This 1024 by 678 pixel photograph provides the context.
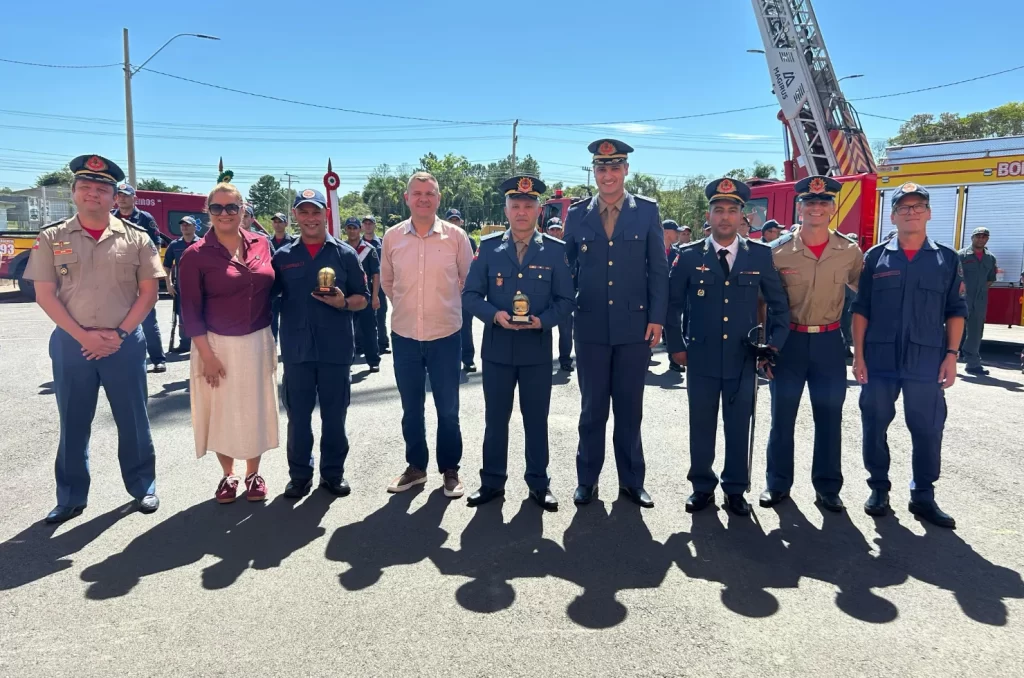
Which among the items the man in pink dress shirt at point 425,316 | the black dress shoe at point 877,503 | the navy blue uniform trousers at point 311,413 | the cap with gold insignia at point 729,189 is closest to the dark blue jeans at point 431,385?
the man in pink dress shirt at point 425,316

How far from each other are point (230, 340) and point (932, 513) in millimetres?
4268

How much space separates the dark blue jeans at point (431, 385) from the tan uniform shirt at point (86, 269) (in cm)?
163

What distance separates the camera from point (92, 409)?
4.10 metres

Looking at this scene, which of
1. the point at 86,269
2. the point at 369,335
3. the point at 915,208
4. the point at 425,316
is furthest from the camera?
the point at 369,335

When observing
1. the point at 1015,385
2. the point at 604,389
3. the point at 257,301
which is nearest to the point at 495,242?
the point at 604,389

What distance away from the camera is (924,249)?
4043 mm

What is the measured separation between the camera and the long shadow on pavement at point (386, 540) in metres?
3.35

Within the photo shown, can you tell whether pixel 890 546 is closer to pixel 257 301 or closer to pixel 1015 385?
pixel 257 301

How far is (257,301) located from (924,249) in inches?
158

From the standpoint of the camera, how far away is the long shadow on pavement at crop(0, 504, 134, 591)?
3252 millimetres

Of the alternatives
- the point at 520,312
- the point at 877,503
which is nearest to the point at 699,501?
the point at 877,503

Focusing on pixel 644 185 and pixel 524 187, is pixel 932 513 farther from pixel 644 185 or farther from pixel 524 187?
pixel 644 185

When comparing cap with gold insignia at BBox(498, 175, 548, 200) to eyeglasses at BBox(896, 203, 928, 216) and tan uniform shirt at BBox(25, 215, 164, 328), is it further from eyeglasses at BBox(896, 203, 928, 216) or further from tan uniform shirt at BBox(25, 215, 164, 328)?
tan uniform shirt at BBox(25, 215, 164, 328)

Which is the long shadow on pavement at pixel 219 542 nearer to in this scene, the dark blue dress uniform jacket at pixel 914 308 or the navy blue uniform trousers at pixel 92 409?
the navy blue uniform trousers at pixel 92 409
